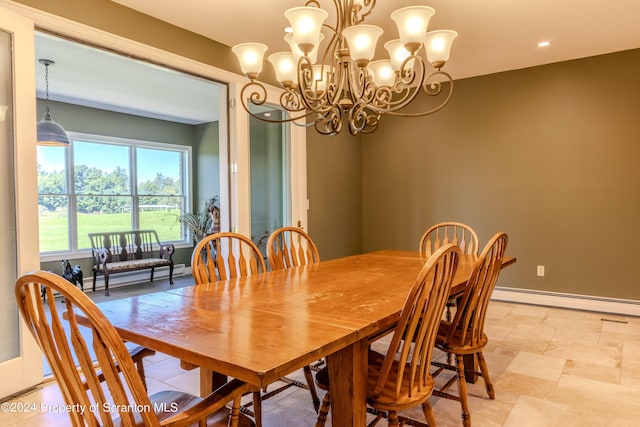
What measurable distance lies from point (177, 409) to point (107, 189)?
17.2 feet

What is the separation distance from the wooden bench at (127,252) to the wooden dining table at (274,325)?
12.7ft

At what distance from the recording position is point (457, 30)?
10.7 feet

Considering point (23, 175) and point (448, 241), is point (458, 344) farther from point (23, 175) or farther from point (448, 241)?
point (23, 175)

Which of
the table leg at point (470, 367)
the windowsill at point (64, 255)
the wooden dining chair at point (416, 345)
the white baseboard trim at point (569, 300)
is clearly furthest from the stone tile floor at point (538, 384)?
the windowsill at point (64, 255)

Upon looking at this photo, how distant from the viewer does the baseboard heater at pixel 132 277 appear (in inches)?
217

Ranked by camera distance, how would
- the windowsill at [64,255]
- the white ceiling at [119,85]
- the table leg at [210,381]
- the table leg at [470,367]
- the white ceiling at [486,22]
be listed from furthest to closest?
the windowsill at [64,255], the white ceiling at [119,85], the white ceiling at [486,22], the table leg at [470,367], the table leg at [210,381]

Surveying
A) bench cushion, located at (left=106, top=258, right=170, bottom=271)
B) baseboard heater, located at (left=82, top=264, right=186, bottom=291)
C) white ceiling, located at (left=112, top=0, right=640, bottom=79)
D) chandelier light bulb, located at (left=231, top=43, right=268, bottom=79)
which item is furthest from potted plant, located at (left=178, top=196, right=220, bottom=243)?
chandelier light bulb, located at (left=231, top=43, right=268, bottom=79)

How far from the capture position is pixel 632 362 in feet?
9.27

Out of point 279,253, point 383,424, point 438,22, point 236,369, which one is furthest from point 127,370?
point 438,22

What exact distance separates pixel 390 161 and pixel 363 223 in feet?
2.85

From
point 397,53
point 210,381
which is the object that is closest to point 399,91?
Answer: point 397,53

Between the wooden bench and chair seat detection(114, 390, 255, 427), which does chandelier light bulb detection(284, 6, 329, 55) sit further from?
the wooden bench

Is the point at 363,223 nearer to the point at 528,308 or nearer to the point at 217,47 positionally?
the point at 528,308

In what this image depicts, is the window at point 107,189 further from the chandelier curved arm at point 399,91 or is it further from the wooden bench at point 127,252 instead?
the chandelier curved arm at point 399,91
